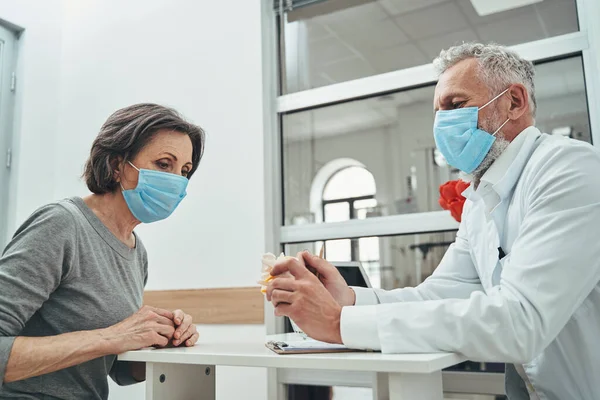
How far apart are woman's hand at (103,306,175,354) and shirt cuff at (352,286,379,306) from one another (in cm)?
48

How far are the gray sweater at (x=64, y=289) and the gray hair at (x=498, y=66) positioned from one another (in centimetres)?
115

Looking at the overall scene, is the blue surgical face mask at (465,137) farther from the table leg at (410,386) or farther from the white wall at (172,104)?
the white wall at (172,104)

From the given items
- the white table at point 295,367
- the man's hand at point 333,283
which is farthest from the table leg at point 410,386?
the man's hand at point 333,283

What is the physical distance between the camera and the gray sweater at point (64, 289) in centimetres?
126

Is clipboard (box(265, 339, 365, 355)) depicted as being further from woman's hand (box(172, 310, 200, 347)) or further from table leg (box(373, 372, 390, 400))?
woman's hand (box(172, 310, 200, 347))

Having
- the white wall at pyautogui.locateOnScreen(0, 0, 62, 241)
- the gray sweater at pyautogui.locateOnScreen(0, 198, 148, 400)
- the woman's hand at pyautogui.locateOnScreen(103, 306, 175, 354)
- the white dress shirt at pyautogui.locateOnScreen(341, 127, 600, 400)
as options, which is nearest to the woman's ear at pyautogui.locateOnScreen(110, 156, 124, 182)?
the gray sweater at pyautogui.locateOnScreen(0, 198, 148, 400)

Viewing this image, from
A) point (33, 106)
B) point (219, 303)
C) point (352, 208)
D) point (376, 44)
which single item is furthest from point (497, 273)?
point (33, 106)

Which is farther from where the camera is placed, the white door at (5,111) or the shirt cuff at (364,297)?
the white door at (5,111)

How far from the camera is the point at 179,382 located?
131 cm

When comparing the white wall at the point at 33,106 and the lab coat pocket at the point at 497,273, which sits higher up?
the white wall at the point at 33,106

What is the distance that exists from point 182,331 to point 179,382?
0.13 m

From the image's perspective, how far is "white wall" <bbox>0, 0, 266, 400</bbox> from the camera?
2.64m

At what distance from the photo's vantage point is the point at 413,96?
2.73m

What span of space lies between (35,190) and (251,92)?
4.79 feet
